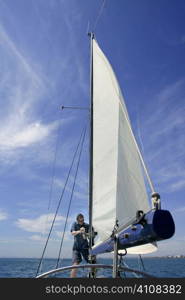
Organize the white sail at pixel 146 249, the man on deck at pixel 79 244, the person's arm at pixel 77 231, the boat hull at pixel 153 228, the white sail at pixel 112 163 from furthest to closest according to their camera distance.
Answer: the man on deck at pixel 79 244 → the person's arm at pixel 77 231 → the white sail at pixel 112 163 → the white sail at pixel 146 249 → the boat hull at pixel 153 228

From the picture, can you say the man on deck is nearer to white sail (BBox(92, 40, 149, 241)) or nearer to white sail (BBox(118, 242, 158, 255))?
white sail (BBox(92, 40, 149, 241))

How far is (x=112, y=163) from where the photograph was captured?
5.73m

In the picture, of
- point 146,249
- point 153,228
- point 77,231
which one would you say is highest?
point 77,231

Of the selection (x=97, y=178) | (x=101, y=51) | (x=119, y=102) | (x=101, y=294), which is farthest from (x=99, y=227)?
(x=101, y=51)

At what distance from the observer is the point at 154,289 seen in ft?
9.51

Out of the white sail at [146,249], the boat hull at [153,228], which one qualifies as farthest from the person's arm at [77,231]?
the boat hull at [153,228]

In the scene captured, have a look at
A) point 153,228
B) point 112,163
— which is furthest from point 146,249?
point 153,228

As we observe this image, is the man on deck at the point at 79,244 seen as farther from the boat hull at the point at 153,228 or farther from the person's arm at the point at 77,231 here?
the boat hull at the point at 153,228

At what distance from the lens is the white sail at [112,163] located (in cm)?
500

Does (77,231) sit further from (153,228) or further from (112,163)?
(153,228)

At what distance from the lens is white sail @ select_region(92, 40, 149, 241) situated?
5004 mm

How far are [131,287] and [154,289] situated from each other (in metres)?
0.23

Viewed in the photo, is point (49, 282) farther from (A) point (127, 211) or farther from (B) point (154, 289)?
(A) point (127, 211)

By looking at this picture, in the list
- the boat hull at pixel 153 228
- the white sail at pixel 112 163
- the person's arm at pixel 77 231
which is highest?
the white sail at pixel 112 163
